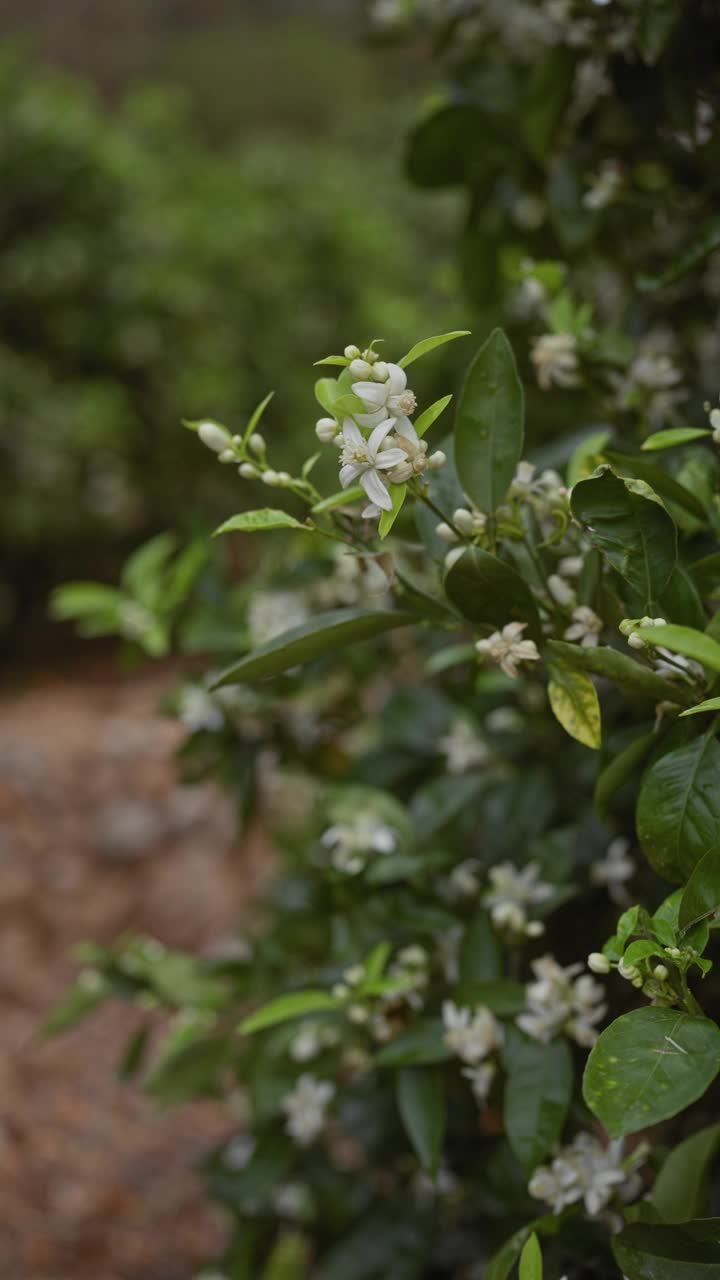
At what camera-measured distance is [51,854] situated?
267 centimetres

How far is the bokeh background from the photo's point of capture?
6.20ft

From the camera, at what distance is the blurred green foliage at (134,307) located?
3.88 meters

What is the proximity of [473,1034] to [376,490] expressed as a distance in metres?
0.44

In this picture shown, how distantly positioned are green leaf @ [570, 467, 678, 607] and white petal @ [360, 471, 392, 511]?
0.11 meters

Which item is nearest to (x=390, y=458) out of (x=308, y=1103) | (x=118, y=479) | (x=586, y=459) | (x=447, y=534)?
(x=447, y=534)

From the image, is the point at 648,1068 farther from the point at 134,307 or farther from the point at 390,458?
the point at 134,307

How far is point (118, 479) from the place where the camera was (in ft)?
13.3

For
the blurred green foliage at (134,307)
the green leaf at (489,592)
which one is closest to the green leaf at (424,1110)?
the green leaf at (489,592)

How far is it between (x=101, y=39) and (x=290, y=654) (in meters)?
9.20

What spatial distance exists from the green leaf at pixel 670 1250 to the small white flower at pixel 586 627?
35 cm

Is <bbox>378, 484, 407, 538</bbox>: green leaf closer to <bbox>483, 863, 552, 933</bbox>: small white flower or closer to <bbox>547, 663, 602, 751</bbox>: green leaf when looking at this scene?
<bbox>547, 663, 602, 751</bbox>: green leaf

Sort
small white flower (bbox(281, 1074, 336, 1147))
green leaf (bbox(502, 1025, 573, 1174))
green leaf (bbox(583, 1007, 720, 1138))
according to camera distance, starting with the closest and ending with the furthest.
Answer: green leaf (bbox(583, 1007, 720, 1138)), green leaf (bbox(502, 1025, 573, 1174)), small white flower (bbox(281, 1074, 336, 1147))

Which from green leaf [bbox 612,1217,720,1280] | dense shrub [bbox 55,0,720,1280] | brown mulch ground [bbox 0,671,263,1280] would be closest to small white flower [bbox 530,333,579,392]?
dense shrub [bbox 55,0,720,1280]

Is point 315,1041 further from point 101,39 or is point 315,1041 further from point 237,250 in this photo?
point 101,39
